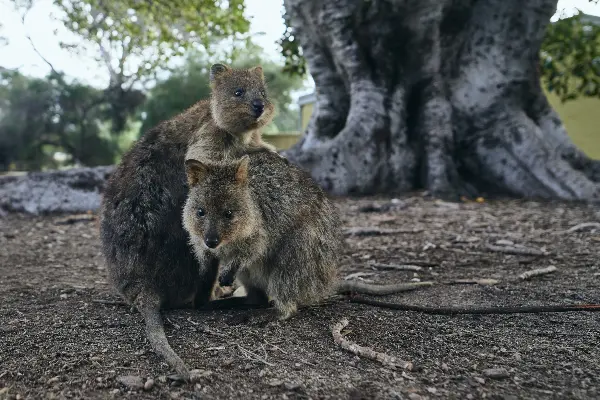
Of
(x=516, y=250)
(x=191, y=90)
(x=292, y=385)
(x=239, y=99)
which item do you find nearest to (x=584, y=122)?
(x=516, y=250)

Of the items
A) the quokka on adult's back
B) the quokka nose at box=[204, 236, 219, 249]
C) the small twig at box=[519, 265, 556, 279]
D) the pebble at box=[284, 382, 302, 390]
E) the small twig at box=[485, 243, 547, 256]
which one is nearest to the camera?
the pebble at box=[284, 382, 302, 390]

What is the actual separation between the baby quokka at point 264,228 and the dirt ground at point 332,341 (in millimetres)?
213

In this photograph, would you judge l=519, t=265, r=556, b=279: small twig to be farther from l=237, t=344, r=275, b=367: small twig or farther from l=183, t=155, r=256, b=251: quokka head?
l=237, t=344, r=275, b=367: small twig

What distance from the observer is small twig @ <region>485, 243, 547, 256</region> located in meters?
5.19

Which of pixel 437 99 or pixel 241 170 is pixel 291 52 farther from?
pixel 241 170

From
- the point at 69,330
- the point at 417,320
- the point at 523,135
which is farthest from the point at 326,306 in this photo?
the point at 523,135

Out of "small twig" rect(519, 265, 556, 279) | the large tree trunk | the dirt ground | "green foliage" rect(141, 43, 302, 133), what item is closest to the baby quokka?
the dirt ground

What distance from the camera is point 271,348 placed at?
2.95 m

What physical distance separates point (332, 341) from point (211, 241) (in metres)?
0.88

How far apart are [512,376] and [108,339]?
6.95ft

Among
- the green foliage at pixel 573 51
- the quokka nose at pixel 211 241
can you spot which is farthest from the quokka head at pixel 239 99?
the green foliage at pixel 573 51

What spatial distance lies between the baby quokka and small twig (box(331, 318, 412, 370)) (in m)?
0.54

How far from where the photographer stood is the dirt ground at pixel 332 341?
8.04 feet

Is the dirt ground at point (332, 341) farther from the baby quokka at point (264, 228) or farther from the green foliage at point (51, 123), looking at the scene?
the green foliage at point (51, 123)
